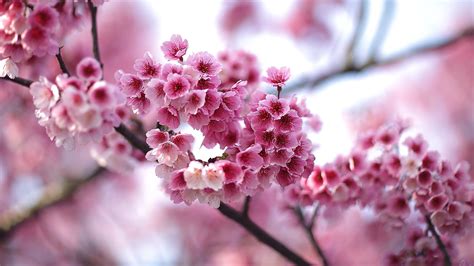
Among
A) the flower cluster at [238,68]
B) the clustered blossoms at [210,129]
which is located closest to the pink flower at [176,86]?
the clustered blossoms at [210,129]

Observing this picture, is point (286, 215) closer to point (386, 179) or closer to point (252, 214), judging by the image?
point (386, 179)

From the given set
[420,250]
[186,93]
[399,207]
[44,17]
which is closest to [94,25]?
[44,17]

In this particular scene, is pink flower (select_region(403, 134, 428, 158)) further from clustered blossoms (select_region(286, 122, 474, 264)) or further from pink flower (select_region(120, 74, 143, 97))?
pink flower (select_region(120, 74, 143, 97))

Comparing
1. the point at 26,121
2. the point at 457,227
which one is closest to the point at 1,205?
the point at 26,121

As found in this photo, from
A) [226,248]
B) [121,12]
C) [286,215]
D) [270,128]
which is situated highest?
[121,12]

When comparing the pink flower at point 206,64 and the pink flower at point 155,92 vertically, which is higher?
the pink flower at point 206,64

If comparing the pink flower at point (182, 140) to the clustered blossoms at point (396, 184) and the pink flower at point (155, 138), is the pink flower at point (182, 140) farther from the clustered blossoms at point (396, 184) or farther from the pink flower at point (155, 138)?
the clustered blossoms at point (396, 184)
